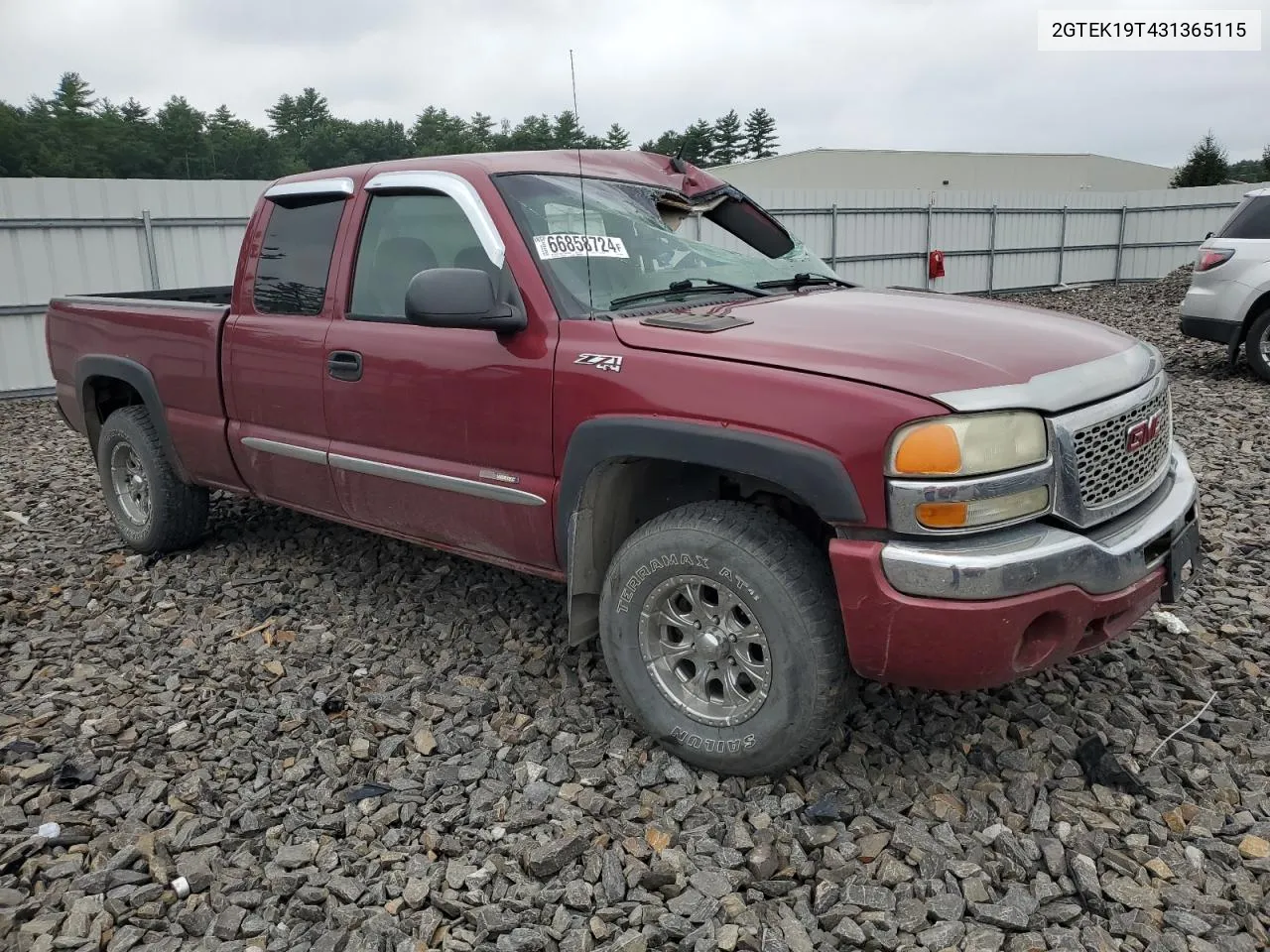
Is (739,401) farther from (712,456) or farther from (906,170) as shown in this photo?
(906,170)

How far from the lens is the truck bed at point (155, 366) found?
4375 mm

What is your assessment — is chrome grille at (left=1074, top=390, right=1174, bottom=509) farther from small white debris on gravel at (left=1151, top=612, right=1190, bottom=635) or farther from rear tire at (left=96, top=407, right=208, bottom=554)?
rear tire at (left=96, top=407, right=208, bottom=554)

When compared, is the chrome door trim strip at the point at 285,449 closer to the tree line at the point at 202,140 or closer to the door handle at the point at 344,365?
the door handle at the point at 344,365

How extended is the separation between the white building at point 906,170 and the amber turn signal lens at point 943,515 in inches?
1510

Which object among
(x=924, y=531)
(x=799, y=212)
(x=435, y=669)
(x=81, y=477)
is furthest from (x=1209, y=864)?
(x=799, y=212)

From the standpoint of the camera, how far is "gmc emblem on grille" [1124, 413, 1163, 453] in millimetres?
2756

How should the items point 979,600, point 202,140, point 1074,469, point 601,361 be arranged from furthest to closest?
point 202,140 → point 601,361 → point 1074,469 → point 979,600

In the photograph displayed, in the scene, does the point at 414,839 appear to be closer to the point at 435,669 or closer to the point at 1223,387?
the point at 435,669

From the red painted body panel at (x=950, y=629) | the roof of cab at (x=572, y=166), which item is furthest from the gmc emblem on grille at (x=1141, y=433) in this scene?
the roof of cab at (x=572, y=166)

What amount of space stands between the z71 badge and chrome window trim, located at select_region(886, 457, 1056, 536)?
35.4 inches

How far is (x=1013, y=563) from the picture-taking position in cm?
237

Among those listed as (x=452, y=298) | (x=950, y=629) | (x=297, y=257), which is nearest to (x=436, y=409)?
(x=452, y=298)

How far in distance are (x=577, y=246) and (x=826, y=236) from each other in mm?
15127

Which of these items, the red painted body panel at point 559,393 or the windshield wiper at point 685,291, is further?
the windshield wiper at point 685,291
